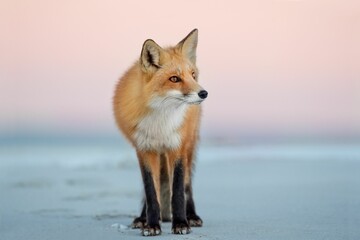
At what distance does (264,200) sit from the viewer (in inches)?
257

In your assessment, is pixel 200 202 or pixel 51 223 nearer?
pixel 51 223

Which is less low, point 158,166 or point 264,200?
point 158,166

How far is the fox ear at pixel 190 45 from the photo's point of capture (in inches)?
183

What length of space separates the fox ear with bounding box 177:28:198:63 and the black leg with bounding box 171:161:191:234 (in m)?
0.85

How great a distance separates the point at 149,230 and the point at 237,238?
0.67 meters

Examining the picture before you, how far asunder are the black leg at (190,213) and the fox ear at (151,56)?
1181 millimetres

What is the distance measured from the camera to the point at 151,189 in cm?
453

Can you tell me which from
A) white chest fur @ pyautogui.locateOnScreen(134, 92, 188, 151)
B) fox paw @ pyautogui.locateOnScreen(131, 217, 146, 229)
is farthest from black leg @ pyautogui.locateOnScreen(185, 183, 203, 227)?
white chest fur @ pyautogui.locateOnScreen(134, 92, 188, 151)

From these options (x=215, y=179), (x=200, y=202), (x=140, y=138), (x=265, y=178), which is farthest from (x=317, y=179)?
(x=140, y=138)

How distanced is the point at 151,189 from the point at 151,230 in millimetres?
335

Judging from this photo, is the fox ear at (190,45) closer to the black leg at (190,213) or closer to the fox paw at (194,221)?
the black leg at (190,213)

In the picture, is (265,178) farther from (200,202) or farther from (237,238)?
(237,238)

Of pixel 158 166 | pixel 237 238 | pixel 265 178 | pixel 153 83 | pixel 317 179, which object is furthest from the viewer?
pixel 265 178

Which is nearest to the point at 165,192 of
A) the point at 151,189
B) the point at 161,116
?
the point at 151,189
